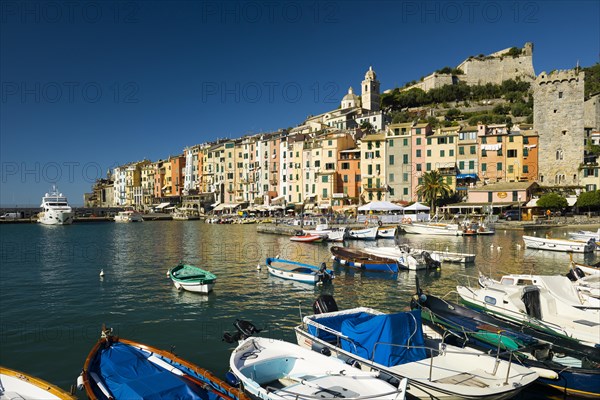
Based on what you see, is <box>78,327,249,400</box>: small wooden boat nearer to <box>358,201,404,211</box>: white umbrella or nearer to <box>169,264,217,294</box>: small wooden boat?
<box>169,264,217,294</box>: small wooden boat

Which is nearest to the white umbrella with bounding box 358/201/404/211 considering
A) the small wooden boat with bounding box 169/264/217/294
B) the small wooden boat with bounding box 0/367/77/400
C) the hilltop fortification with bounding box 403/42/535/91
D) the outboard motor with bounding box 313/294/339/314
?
the small wooden boat with bounding box 169/264/217/294

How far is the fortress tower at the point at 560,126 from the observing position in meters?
65.1

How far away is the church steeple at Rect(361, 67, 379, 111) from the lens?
383 ft

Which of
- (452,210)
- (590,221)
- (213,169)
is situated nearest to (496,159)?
(452,210)

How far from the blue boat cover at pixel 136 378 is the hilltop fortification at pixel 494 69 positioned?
388ft

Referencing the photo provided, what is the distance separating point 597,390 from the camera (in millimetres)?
9531

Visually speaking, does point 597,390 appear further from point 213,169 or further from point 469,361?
point 213,169

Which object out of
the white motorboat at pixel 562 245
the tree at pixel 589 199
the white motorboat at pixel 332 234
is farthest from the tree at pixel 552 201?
the white motorboat at pixel 332 234

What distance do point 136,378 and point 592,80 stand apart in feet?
388

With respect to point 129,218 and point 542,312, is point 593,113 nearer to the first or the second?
point 542,312

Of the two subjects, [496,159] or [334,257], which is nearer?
[334,257]

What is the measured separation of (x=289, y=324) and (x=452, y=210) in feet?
174

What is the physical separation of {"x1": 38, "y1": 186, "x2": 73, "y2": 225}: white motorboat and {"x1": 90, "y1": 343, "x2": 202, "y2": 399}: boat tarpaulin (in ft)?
295

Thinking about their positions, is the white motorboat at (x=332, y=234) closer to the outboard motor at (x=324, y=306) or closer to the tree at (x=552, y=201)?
the tree at (x=552, y=201)
